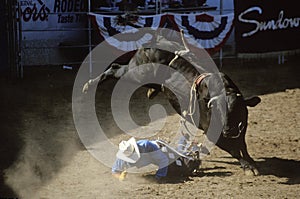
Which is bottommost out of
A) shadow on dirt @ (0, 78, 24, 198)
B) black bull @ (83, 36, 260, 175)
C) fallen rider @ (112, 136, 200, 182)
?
shadow on dirt @ (0, 78, 24, 198)

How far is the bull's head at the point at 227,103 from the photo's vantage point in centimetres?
646

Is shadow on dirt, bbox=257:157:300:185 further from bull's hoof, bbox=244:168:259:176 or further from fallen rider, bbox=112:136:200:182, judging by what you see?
fallen rider, bbox=112:136:200:182

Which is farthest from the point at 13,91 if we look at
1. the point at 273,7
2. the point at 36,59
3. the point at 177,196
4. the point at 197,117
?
the point at 273,7

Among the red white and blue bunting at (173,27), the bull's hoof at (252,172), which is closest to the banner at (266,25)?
the red white and blue bunting at (173,27)

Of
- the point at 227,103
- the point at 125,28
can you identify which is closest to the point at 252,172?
the point at 227,103

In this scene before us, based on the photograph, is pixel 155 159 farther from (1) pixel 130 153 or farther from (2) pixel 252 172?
(2) pixel 252 172

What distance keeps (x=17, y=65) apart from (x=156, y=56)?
16.1 feet

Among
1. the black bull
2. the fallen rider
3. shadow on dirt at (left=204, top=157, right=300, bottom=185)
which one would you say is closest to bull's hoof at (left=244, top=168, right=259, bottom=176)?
the black bull

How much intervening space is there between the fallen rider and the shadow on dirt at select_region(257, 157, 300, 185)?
0.87 metres

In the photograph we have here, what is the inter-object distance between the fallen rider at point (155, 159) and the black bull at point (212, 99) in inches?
17.3

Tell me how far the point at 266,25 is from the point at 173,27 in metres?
2.37

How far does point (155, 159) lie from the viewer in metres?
6.48

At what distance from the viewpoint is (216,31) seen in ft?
41.8

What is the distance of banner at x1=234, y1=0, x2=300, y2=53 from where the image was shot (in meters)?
13.0
